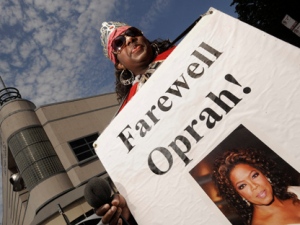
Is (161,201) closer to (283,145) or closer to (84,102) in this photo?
(283,145)

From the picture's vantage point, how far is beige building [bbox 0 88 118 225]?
11.0 metres

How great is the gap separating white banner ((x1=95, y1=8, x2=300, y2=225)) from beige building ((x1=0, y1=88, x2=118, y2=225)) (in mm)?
10345

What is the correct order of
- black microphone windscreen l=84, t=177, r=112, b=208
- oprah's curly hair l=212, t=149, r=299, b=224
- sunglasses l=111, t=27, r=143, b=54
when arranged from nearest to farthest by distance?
oprah's curly hair l=212, t=149, r=299, b=224
black microphone windscreen l=84, t=177, r=112, b=208
sunglasses l=111, t=27, r=143, b=54

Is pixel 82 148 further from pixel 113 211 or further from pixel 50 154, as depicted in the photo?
pixel 113 211

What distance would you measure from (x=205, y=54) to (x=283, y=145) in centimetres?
54

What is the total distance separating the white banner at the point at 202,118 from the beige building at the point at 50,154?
1034cm

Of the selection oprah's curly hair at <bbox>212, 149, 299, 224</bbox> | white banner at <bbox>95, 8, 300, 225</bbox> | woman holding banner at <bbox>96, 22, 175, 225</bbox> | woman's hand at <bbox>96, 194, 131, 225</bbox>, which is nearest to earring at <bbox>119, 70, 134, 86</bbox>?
woman holding banner at <bbox>96, 22, 175, 225</bbox>

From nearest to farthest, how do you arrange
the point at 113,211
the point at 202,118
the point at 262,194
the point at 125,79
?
the point at 262,194 → the point at 202,118 → the point at 113,211 → the point at 125,79

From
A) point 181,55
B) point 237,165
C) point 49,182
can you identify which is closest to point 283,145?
point 237,165

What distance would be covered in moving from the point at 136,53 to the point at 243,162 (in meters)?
1.16

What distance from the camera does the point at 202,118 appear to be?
1.19 meters

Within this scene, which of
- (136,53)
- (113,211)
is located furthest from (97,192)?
(136,53)

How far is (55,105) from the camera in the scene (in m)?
13.6

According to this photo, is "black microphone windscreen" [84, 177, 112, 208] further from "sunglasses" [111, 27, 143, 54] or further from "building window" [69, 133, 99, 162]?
"building window" [69, 133, 99, 162]
